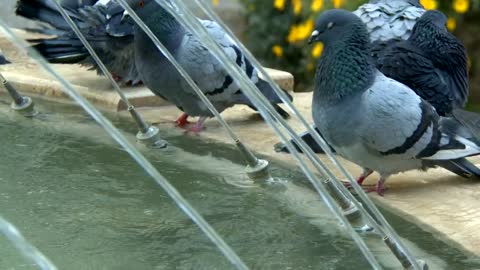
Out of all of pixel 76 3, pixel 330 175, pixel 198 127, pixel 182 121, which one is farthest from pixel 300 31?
pixel 330 175

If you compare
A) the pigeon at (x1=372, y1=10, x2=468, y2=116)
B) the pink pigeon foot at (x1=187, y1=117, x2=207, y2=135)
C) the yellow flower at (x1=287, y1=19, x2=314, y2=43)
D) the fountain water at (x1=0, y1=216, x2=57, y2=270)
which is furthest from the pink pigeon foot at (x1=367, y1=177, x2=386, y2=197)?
the yellow flower at (x1=287, y1=19, x2=314, y2=43)

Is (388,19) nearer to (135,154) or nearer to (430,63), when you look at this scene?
(430,63)

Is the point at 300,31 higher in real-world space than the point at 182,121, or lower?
lower

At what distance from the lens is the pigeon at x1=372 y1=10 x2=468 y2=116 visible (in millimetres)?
4445

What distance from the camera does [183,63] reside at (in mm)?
4809

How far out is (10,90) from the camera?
16.5ft

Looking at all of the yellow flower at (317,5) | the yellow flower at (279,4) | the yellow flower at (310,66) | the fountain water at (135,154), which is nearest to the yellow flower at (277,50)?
the yellow flower at (279,4)

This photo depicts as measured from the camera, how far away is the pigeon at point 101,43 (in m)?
5.50

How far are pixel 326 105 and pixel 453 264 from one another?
1.05 metres

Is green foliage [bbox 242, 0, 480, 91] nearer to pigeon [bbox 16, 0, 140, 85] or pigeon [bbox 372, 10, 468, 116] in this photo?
pigeon [bbox 16, 0, 140, 85]

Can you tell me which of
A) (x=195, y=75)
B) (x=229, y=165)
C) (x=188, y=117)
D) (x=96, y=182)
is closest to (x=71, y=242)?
(x=96, y=182)

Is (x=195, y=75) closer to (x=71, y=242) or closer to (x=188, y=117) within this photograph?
(x=188, y=117)

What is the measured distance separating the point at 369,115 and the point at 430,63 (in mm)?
751

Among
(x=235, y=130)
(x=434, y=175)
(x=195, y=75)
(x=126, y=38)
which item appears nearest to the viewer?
(x=434, y=175)
